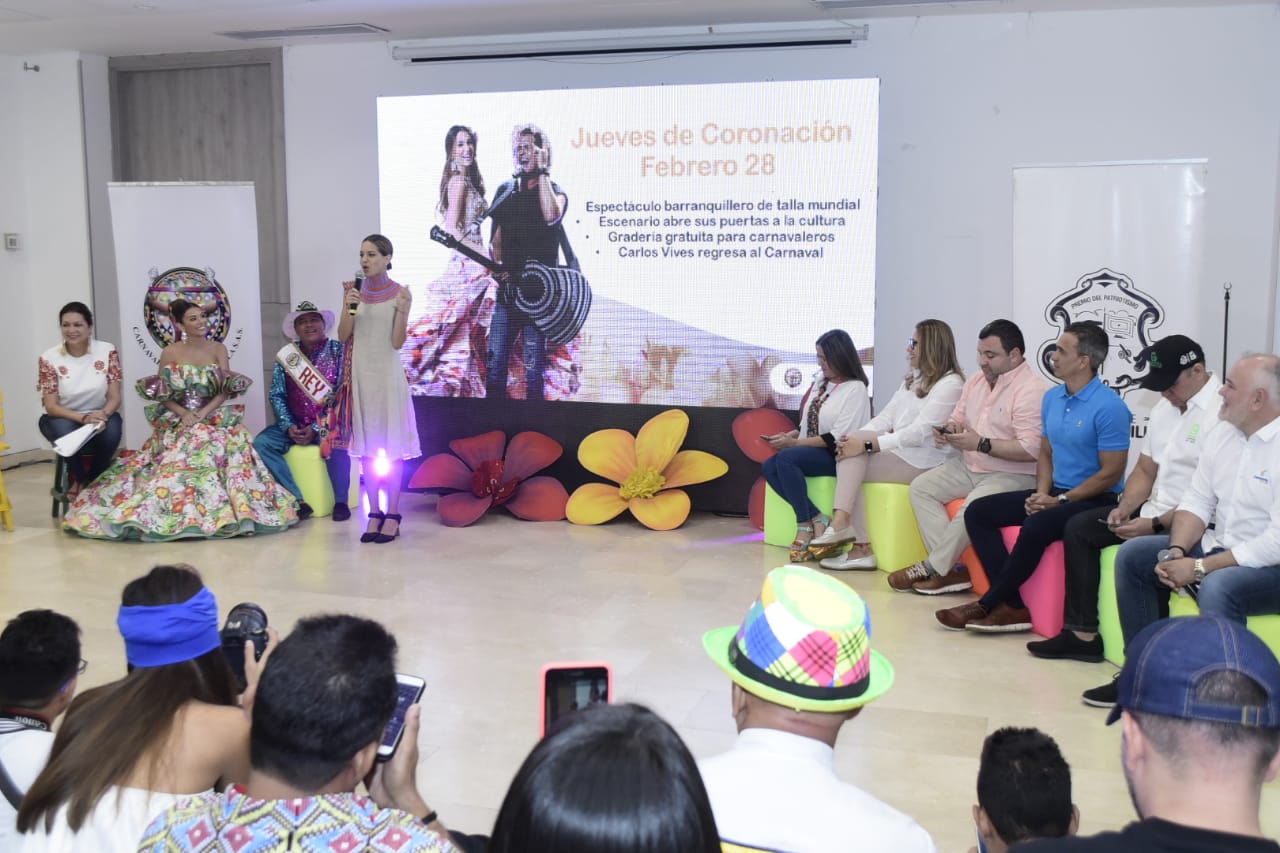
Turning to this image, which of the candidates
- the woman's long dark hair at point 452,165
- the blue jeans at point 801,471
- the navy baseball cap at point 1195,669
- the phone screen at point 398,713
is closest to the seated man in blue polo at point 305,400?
the woman's long dark hair at point 452,165

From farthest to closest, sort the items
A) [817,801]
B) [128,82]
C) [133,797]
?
[128,82]
[133,797]
[817,801]

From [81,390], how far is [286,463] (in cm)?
120

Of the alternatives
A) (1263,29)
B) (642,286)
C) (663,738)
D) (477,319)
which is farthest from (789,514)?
(663,738)

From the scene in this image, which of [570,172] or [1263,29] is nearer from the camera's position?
[1263,29]

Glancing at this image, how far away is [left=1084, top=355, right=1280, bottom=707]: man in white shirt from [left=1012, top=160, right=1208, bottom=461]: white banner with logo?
2161mm

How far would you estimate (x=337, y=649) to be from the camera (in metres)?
1.53

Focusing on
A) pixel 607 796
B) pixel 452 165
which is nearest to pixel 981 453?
pixel 452 165

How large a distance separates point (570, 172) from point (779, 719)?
18.8ft

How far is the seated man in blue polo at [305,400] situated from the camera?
6.91m

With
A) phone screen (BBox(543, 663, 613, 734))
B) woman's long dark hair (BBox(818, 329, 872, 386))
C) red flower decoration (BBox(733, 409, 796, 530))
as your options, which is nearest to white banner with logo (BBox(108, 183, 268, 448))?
red flower decoration (BBox(733, 409, 796, 530))

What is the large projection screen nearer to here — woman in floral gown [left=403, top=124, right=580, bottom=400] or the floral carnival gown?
woman in floral gown [left=403, top=124, right=580, bottom=400]

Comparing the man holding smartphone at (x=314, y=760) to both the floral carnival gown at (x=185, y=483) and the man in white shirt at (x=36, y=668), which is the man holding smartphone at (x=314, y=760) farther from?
the floral carnival gown at (x=185, y=483)

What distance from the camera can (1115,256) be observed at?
20.1ft

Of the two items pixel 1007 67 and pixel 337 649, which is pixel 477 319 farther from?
pixel 337 649
